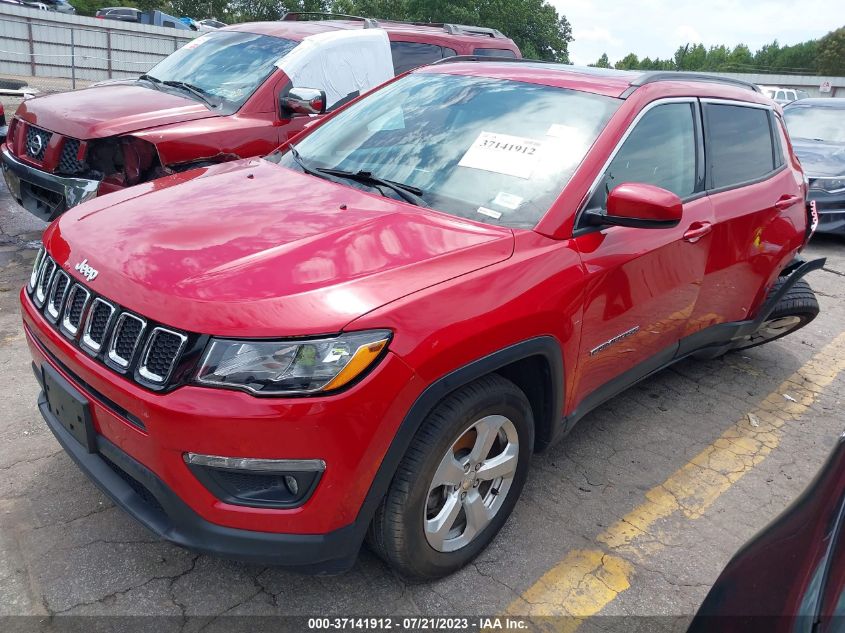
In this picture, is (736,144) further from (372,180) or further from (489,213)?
(372,180)

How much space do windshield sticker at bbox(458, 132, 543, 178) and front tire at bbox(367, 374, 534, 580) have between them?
901 mm

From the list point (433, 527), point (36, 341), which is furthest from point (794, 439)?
point (36, 341)

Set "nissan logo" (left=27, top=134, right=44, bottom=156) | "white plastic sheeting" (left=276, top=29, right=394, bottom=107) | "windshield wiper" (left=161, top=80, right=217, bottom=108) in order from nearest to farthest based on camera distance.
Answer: "nissan logo" (left=27, top=134, right=44, bottom=156)
"windshield wiper" (left=161, top=80, right=217, bottom=108)
"white plastic sheeting" (left=276, top=29, right=394, bottom=107)

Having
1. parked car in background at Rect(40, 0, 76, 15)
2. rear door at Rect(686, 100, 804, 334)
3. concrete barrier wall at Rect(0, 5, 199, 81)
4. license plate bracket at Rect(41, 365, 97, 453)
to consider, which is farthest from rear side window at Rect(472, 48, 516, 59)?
parked car in background at Rect(40, 0, 76, 15)

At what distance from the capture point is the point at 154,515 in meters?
2.12

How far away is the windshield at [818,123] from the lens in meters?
9.41

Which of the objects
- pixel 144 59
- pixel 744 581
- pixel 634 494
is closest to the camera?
pixel 744 581

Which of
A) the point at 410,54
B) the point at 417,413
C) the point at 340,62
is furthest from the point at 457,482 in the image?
the point at 410,54

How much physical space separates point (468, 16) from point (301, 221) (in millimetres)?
48114

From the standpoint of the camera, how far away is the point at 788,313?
4.30 meters

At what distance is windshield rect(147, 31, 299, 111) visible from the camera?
5.65 m

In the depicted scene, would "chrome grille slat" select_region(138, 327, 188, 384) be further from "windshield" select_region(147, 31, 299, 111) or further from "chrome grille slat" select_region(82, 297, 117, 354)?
"windshield" select_region(147, 31, 299, 111)

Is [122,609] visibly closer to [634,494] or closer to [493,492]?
[493,492]

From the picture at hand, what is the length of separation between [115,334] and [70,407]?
0.35 m
